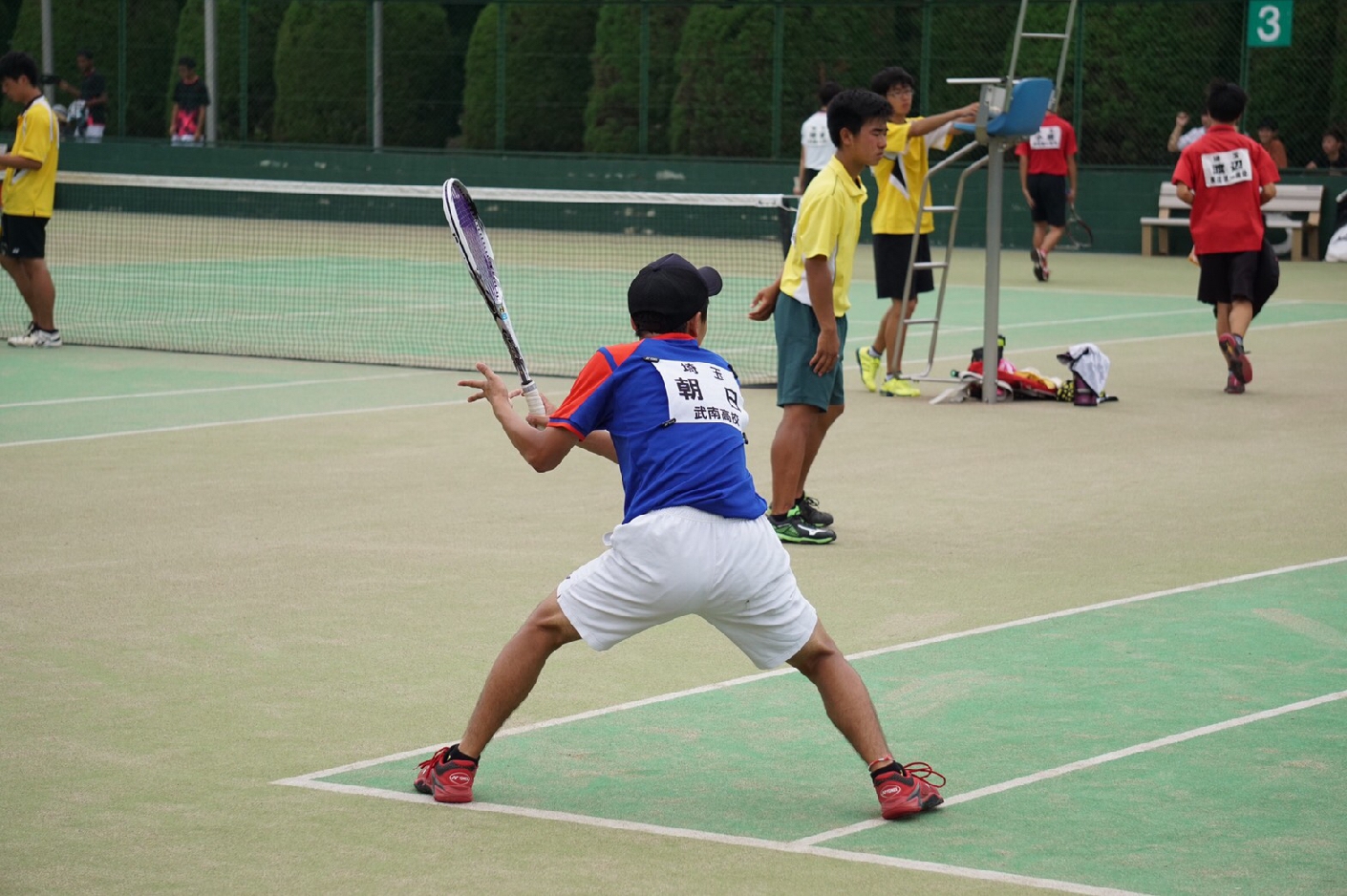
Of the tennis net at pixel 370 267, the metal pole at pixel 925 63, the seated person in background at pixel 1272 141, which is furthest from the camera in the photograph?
the metal pole at pixel 925 63

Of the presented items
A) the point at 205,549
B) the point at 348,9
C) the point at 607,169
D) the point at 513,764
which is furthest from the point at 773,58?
the point at 513,764

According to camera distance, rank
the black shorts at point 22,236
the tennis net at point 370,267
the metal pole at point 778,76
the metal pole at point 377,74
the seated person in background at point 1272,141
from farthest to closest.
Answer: the metal pole at point 377,74 < the metal pole at point 778,76 < the seated person in background at point 1272,141 < the tennis net at point 370,267 < the black shorts at point 22,236

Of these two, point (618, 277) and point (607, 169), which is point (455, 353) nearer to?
point (618, 277)

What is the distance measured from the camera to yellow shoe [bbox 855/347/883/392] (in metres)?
13.3

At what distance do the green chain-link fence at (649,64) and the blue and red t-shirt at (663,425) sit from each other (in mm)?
22461

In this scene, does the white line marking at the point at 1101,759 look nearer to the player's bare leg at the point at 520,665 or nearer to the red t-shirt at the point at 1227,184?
the player's bare leg at the point at 520,665

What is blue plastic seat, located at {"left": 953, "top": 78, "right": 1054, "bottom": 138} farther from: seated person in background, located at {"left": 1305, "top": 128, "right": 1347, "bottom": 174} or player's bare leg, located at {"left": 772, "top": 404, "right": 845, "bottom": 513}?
seated person in background, located at {"left": 1305, "top": 128, "right": 1347, "bottom": 174}

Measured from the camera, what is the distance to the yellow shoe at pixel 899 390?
13.1 m

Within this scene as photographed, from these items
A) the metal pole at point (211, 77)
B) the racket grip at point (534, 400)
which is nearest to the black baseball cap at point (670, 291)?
the racket grip at point (534, 400)

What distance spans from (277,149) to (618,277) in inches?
485

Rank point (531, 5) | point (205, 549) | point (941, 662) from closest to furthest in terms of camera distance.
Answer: point (941, 662) → point (205, 549) → point (531, 5)

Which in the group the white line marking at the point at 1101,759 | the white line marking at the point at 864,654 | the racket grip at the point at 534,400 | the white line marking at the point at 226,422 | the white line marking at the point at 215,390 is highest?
the racket grip at the point at 534,400

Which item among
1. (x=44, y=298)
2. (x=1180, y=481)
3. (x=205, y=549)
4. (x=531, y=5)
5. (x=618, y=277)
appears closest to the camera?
(x=205, y=549)

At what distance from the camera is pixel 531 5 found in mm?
31297
